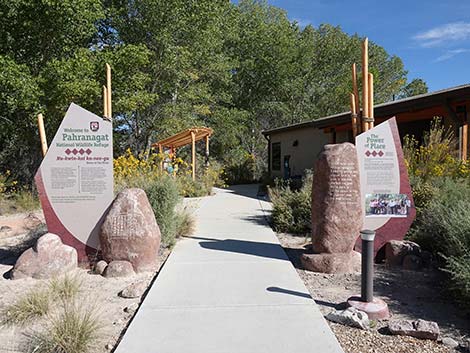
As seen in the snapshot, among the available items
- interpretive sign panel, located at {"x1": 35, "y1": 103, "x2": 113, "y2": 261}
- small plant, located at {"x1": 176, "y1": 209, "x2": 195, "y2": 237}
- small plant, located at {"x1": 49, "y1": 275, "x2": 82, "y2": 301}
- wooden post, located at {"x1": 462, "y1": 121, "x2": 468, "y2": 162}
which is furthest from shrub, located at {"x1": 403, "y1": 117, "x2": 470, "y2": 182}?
small plant, located at {"x1": 49, "y1": 275, "x2": 82, "y2": 301}

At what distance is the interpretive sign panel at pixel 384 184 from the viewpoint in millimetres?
6059

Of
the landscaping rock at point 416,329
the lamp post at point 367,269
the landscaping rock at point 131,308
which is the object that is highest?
the lamp post at point 367,269

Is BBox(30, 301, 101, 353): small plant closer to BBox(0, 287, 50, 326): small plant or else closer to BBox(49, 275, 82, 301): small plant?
BBox(0, 287, 50, 326): small plant

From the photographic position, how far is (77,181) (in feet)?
20.0

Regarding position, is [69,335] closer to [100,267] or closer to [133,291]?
[133,291]

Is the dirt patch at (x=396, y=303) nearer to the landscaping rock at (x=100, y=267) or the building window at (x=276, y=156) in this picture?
the landscaping rock at (x=100, y=267)

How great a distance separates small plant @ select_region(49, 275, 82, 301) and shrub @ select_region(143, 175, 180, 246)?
2.25 metres

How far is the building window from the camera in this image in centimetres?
2214

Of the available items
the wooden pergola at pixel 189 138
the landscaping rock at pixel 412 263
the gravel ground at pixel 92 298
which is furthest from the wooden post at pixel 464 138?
the wooden pergola at pixel 189 138

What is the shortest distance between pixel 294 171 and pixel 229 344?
652 inches

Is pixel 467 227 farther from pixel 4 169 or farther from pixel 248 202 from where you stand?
pixel 4 169

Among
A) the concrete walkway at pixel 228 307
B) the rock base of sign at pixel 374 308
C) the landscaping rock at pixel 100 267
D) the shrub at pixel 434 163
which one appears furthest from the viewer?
the shrub at pixel 434 163

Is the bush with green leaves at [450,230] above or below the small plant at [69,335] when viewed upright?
above

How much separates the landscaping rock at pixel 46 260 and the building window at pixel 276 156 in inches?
676
